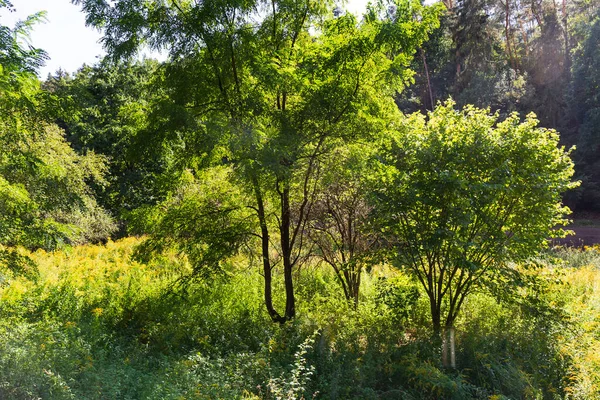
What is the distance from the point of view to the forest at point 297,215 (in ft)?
17.1

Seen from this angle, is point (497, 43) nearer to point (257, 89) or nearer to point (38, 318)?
point (257, 89)

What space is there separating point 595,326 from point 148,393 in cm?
701

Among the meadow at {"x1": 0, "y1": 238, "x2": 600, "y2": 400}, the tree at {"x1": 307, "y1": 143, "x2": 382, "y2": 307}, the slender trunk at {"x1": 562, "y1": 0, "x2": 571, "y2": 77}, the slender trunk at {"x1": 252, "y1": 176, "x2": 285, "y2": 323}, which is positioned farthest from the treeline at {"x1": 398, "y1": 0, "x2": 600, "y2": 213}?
the slender trunk at {"x1": 252, "y1": 176, "x2": 285, "y2": 323}

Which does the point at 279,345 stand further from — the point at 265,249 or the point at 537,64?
A: the point at 537,64

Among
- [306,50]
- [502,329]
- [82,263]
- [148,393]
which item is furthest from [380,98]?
[82,263]

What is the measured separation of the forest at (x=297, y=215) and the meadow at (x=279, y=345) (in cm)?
4

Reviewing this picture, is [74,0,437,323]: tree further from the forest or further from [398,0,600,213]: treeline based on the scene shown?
[398,0,600,213]: treeline

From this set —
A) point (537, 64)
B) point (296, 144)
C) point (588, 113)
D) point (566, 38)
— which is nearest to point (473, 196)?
point (296, 144)

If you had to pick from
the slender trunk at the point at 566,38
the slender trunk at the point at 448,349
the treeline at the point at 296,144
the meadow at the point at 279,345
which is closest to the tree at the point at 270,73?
the treeline at the point at 296,144

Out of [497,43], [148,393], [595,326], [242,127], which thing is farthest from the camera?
[497,43]

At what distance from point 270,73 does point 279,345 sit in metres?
3.93

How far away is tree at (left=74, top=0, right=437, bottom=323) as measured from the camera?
17.9ft

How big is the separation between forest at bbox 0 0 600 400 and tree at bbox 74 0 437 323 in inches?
1.3

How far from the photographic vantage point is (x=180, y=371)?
200 inches
